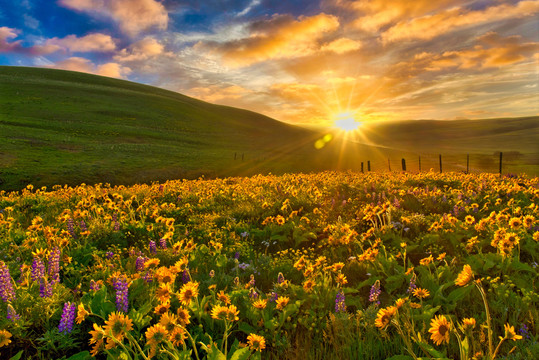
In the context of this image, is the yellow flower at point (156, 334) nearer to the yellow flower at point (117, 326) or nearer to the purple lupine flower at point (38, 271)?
the yellow flower at point (117, 326)

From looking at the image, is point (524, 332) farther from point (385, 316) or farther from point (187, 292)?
point (187, 292)

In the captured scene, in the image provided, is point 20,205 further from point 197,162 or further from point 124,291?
point 197,162

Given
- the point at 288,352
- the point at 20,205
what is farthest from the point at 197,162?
the point at 288,352

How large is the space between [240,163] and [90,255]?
4133 cm

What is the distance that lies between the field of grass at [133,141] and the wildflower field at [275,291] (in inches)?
1109

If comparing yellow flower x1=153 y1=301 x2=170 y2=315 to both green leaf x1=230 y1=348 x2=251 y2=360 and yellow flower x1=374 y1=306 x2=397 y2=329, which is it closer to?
green leaf x1=230 y1=348 x2=251 y2=360

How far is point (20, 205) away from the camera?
11062 millimetres

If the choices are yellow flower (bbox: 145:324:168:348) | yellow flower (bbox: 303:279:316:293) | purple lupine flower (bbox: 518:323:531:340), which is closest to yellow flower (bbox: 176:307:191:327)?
yellow flower (bbox: 145:324:168:348)

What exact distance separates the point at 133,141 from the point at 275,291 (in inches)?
2270

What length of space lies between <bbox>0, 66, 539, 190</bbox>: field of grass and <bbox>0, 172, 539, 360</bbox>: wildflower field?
92.4 ft

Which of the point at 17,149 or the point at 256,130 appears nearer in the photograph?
the point at 17,149

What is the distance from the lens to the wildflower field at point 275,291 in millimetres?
2801

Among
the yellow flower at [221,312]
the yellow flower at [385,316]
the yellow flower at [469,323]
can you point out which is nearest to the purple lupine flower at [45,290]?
the yellow flower at [221,312]

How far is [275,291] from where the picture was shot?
4262mm
